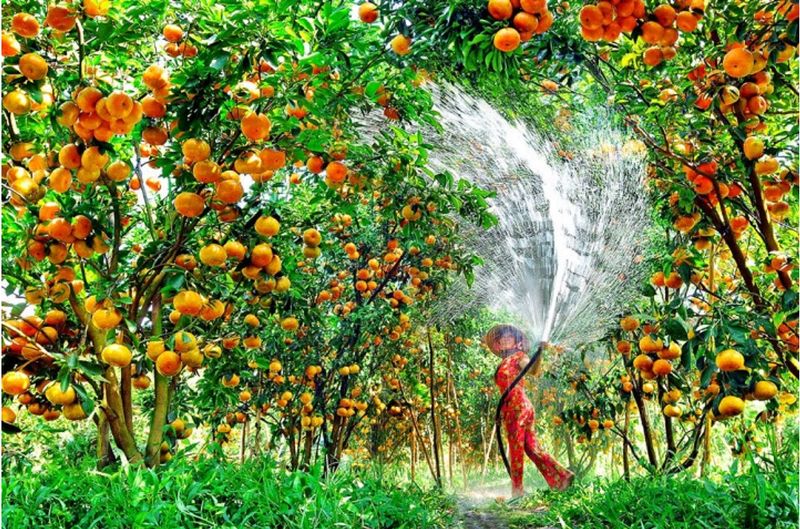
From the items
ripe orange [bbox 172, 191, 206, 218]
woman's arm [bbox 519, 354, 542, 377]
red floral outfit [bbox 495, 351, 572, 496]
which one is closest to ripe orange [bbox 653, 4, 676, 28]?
ripe orange [bbox 172, 191, 206, 218]

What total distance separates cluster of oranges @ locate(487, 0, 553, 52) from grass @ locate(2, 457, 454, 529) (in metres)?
1.26

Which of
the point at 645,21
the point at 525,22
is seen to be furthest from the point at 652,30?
the point at 525,22

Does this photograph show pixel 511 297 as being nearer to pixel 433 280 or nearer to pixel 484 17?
pixel 433 280

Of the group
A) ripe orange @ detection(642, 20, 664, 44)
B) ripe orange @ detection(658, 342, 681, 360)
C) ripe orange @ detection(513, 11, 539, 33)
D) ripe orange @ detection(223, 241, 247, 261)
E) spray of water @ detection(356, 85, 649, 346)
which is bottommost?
ripe orange @ detection(658, 342, 681, 360)

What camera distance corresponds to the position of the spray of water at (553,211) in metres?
→ 3.26

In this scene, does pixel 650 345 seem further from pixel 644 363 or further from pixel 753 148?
pixel 753 148

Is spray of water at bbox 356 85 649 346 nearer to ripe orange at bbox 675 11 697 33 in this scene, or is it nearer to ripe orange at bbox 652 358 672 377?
ripe orange at bbox 652 358 672 377

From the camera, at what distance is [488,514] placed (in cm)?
409

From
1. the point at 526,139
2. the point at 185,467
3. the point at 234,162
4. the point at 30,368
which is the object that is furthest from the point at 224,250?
the point at 526,139

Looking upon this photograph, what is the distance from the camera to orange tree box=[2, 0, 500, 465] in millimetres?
1256

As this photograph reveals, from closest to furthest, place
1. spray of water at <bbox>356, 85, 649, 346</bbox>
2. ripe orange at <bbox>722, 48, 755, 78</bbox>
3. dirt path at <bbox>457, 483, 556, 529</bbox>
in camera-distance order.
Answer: ripe orange at <bbox>722, 48, 755, 78</bbox> → spray of water at <bbox>356, 85, 649, 346</bbox> → dirt path at <bbox>457, 483, 556, 529</bbox>

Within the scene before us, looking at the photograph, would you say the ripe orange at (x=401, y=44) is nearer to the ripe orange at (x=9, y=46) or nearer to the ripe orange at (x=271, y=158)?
the ripe orange at (x=271, y=158)

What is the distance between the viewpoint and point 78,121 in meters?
1.20

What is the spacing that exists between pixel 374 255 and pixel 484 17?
7.44 feet
